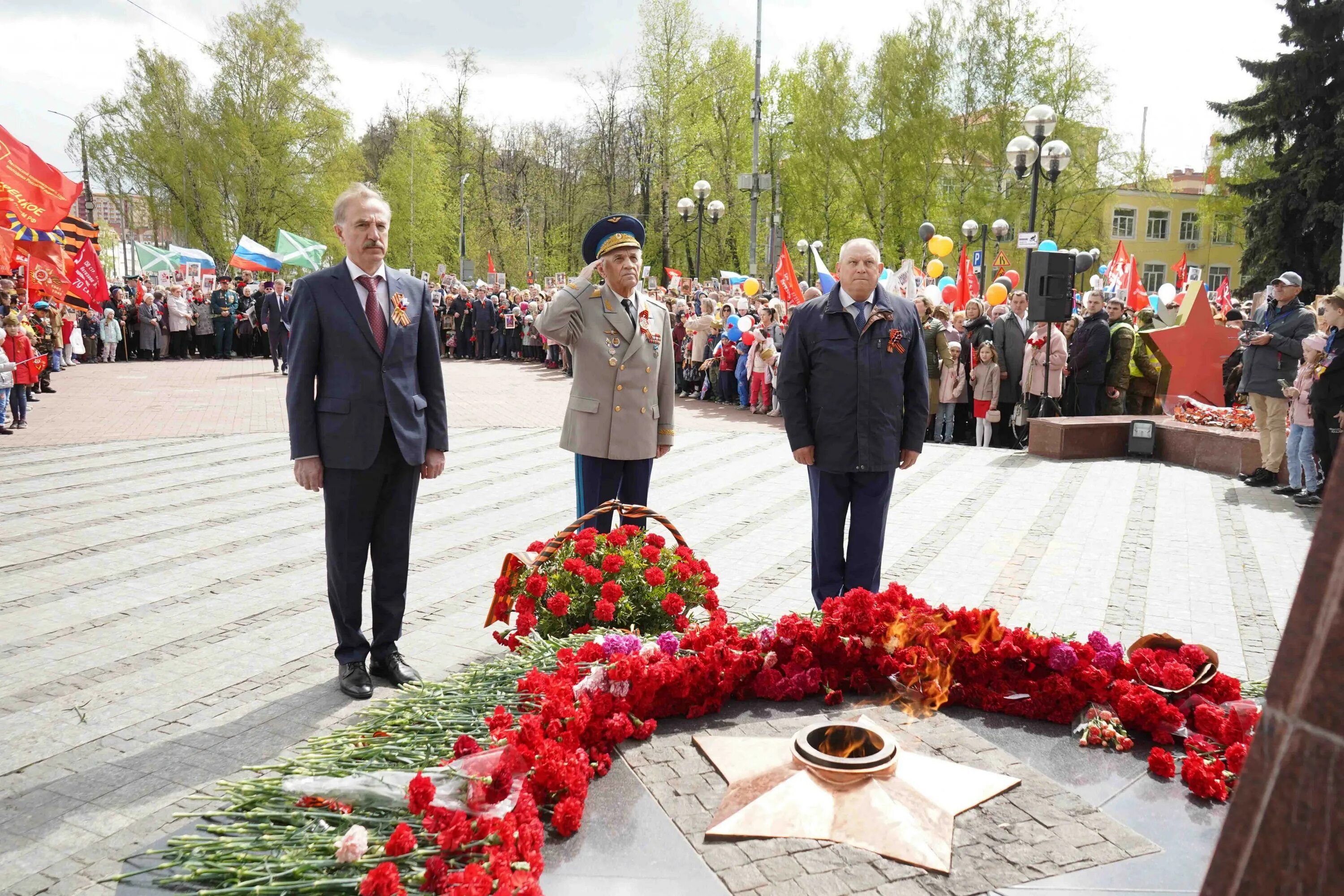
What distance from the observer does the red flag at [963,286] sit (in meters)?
16.0

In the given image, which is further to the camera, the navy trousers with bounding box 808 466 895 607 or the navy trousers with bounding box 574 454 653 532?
the navy trousers with bounding box 574 454 653 532

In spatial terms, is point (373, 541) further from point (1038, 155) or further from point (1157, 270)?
point (1157, 270)

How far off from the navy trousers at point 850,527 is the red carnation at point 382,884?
2.98m

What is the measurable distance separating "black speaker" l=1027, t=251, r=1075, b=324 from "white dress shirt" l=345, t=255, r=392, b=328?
9.21m

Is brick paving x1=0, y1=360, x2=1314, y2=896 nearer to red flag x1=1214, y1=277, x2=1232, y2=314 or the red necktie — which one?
the red necktie

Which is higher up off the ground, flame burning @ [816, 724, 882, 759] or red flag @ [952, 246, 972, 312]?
red flag @ [952, 246, 972, 312]

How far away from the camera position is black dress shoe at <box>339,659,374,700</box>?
412cm

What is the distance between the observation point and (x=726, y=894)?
2.16 m

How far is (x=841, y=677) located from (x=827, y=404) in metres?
1.62

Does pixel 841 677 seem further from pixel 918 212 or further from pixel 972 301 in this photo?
pixel 918 212

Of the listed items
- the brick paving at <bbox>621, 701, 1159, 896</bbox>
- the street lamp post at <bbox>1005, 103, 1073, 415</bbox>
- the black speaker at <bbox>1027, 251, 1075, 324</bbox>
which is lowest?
the brick paving at <bbox>621, 701, 1159, 896</bbox>

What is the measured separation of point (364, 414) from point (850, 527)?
7.62 ft

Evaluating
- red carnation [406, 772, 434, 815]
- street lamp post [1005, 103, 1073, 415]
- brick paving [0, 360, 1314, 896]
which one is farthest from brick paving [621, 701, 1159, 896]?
street lamp post [1005, 103, 1073, 415]

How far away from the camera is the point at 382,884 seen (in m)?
2.06
